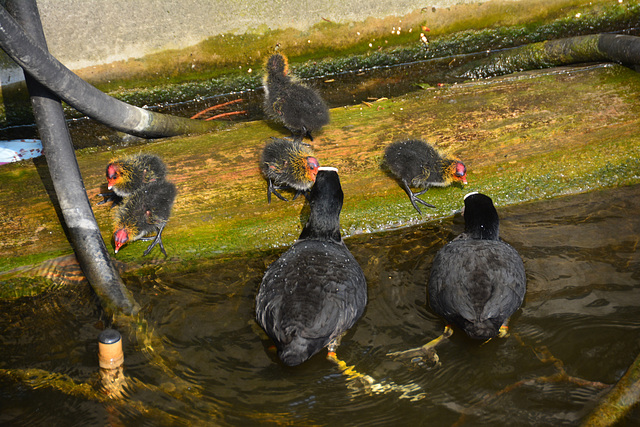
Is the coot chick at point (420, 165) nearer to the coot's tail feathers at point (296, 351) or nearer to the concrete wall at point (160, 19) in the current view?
the coot's tail feathers at point (296, 351)

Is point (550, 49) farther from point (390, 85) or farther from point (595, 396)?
point (595, 396)

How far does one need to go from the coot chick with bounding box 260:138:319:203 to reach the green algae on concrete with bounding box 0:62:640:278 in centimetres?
20

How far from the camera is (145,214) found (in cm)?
379

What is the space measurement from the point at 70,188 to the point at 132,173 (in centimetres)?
71

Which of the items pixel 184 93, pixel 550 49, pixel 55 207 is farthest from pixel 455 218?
pixel 184 93

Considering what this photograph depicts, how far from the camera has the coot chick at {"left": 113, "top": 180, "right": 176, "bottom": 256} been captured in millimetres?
3728

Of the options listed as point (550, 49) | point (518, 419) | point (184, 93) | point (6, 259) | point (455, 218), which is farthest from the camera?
point (184, 93)

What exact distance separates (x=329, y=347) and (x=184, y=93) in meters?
4.21

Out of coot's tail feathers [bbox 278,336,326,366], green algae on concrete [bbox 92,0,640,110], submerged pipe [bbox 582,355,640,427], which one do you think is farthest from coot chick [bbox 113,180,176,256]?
submerged pipe [bbox 582,355,640,427]

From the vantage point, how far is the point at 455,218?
4301 millimetres

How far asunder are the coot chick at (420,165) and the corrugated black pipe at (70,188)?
2.22m

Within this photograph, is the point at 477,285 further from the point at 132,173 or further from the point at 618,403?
the point at 132,173

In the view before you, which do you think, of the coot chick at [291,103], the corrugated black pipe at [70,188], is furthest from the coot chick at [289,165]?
the corrugated black pipe at [70,188]

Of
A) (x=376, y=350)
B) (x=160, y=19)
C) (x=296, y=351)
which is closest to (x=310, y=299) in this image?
(x=296, y=351)
